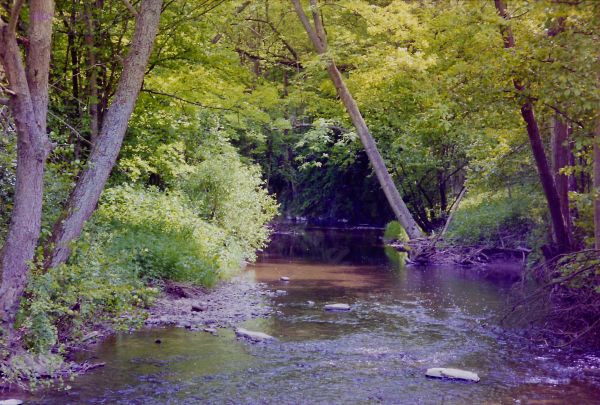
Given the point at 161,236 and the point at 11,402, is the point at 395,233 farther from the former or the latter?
the point at 11,402

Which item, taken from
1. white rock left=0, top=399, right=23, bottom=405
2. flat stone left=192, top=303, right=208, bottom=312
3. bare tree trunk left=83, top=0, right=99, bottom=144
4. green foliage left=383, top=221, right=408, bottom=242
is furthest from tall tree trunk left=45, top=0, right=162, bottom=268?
green foliage left=383, top=221, right=408, bottom=242

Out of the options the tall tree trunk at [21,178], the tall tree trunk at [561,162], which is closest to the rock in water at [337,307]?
the tall tree trunk at [561,162]

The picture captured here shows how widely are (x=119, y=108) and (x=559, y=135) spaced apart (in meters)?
8.51

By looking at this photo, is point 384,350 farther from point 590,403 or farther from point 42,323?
point 42,323

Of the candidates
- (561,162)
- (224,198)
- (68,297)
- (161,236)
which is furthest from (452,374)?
(224,198)

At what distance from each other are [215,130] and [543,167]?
11.8 meters

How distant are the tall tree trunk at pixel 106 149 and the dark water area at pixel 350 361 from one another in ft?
5.22

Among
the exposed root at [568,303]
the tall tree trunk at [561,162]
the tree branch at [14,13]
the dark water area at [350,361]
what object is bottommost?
the dark water area at [350,361]

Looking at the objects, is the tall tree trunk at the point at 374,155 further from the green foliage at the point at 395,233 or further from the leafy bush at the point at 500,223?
the green foliage at the point at 395,233

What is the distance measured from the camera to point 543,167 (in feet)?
37.8

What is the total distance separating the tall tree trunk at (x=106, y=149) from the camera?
764 centimetres

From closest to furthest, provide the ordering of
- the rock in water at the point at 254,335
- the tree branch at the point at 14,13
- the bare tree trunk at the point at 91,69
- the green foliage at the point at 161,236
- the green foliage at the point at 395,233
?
the tree branch at the point at 14,13
the rock in water at the point at 254,335
the green foliage at the point at 161,236
the bare tree trunk at the point at 91,69
the green foliage at the point at 395,233

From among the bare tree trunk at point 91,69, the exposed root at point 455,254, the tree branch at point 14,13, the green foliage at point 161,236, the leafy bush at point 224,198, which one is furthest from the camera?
the exposed root at point 455,254

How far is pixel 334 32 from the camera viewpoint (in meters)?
21.2
